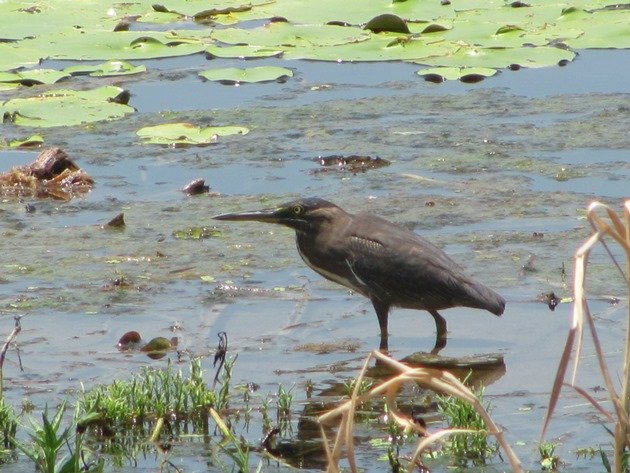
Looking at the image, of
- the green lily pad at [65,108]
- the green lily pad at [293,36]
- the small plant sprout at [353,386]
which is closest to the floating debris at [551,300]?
the small plant sprout at [353,386]

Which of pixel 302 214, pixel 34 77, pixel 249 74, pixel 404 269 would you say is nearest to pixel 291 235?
pixel 302 214

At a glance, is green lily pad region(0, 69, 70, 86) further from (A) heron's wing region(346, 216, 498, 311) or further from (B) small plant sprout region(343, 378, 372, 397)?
(B) small plant sprout region(343, 378, 372, 397)

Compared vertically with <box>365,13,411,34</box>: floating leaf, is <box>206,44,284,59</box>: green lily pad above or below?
below

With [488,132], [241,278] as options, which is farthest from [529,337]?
[488,132]

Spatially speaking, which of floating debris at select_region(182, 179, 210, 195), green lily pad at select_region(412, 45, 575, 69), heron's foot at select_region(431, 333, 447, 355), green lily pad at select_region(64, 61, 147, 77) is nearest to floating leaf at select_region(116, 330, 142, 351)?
heron's foot at select_region(431, 333, 447, 355)

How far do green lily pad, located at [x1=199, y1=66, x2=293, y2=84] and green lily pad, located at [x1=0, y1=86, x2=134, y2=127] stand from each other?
103 cm

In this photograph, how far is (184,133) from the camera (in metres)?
10.3

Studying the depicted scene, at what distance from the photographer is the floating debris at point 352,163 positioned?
952 cm

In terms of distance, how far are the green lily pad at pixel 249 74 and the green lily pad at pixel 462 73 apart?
1.22 metres

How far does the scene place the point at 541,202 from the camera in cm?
859

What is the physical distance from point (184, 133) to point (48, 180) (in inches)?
55.4

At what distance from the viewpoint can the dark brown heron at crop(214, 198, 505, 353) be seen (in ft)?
21.7

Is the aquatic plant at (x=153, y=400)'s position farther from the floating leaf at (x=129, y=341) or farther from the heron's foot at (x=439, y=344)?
the heron's foot at (x=439, y=344)

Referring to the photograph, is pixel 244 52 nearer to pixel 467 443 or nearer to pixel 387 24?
pixel 387 24
